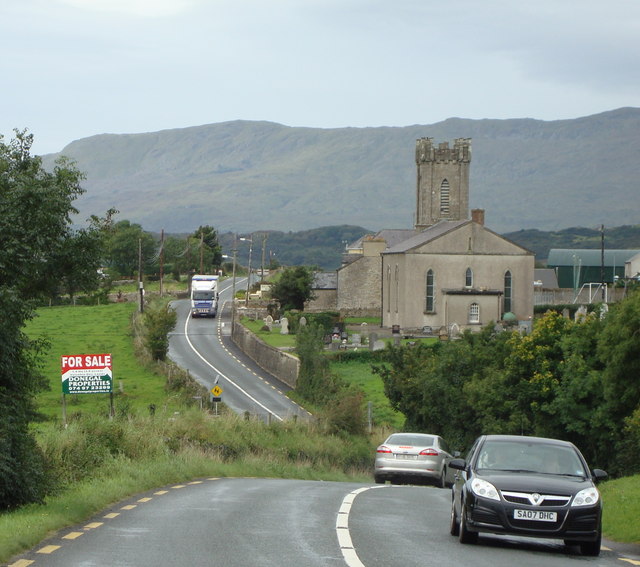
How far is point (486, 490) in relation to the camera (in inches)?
549

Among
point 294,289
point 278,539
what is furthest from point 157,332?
point 278,539

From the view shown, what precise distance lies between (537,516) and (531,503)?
0.57 ft

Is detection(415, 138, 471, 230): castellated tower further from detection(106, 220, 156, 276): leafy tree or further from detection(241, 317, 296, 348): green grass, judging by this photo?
detection(106, 220, 156, 276): leafy tree

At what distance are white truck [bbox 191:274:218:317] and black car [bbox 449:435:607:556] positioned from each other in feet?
268

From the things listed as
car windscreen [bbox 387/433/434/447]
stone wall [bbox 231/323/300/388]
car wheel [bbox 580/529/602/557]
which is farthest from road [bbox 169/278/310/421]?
car wheel [bbox 580/529/602/557]

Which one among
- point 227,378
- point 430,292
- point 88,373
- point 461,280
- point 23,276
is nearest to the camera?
point 23,276

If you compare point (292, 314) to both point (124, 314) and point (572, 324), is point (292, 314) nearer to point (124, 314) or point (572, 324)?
point (124, 314)

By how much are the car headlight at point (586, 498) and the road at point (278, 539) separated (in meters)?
0.65

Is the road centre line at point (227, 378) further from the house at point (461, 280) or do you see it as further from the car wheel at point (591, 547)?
the car wheel at point (591, 547)

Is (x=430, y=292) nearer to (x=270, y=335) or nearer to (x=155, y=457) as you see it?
(x=270, y=335)

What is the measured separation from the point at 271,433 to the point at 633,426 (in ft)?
40.9

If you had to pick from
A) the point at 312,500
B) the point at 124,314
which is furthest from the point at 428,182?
the point at 312,500

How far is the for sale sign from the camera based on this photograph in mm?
44375

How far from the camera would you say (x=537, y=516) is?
13.6 metres
